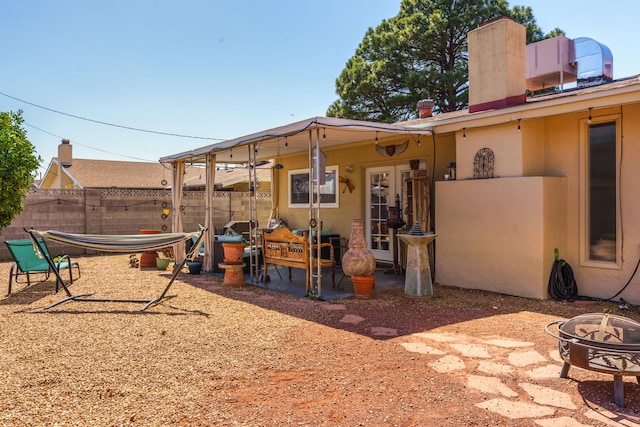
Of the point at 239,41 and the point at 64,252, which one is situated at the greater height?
the point at 239,41

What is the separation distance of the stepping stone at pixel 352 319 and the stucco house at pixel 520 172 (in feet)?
4.63

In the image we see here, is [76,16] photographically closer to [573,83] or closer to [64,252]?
[64,252]

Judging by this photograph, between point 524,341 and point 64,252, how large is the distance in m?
11.2

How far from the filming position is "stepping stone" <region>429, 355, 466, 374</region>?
12.1 ft

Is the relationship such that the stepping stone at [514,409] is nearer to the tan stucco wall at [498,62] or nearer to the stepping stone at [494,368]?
the stepping stone at [494,368]

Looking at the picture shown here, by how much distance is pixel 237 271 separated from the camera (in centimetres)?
755

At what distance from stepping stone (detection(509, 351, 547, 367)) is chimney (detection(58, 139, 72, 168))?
72.0 feet

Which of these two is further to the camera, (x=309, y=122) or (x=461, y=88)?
(x=461, y=88)

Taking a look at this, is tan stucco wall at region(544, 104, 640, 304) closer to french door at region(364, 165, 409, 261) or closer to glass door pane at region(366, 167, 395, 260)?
french door at region(364, 165, 409, 261)

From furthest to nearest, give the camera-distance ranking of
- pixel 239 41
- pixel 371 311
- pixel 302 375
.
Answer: pixel 239 41 < pixel 371 311 < pixel 302 375

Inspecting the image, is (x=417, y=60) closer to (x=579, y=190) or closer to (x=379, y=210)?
(x=379, y=210)

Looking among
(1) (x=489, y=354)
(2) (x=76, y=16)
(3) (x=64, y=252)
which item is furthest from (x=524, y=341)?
(2) (x=76, y=16)

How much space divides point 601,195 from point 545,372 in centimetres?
345

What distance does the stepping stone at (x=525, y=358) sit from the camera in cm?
379
